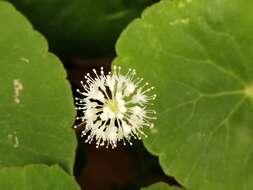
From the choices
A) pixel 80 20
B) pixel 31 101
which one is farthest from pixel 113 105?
pixel 80 20

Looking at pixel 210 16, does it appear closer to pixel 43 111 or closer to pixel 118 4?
pixel 118 4

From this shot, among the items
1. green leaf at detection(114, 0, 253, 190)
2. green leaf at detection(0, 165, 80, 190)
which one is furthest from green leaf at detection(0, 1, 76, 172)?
green leaf at detection(114, 0, 253, 190)

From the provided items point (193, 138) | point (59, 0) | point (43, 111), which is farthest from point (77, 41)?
point (193, 138)

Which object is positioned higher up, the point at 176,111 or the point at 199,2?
the point at 199,2

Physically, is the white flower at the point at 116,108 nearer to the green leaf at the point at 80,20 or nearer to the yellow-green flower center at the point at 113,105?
the yellow-green flower center at the point at 113,105

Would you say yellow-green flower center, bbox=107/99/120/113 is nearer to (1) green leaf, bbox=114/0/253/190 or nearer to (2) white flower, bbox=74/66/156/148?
(2) white flower, bbox=74/66/156/148
